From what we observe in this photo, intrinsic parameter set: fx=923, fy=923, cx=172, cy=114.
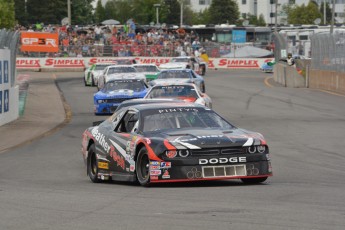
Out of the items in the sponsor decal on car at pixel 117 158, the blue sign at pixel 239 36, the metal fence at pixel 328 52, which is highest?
the blue sign at pixel 239 36

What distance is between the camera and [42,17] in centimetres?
10931

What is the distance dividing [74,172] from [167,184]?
141 inches

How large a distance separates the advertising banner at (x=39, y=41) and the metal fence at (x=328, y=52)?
86.3ft

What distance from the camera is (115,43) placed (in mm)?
73062

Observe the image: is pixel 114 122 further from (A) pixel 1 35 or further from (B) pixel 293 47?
(B) pixel 293 47

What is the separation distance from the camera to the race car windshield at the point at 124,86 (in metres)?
31.0

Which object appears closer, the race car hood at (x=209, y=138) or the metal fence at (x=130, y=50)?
the race car hood at (x=209, y=138)

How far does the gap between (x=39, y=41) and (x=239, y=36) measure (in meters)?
31.2

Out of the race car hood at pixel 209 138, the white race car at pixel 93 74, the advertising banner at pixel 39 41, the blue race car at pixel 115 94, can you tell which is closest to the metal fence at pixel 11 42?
the blue race car at pixel 115 94

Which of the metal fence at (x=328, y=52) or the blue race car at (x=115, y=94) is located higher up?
the metal fence at (x=328, y=52)

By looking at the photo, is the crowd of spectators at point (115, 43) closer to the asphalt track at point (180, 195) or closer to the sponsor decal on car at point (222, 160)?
the asphalt track at point (180, 195)

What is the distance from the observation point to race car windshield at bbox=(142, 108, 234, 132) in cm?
1284

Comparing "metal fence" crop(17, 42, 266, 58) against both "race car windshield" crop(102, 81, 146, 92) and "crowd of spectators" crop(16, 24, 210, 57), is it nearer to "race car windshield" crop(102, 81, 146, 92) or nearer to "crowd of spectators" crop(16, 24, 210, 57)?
"crowd of spectators" crop(16, 24, 210, 57)

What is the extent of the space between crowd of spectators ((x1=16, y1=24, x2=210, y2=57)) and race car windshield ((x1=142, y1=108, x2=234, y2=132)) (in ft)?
189
